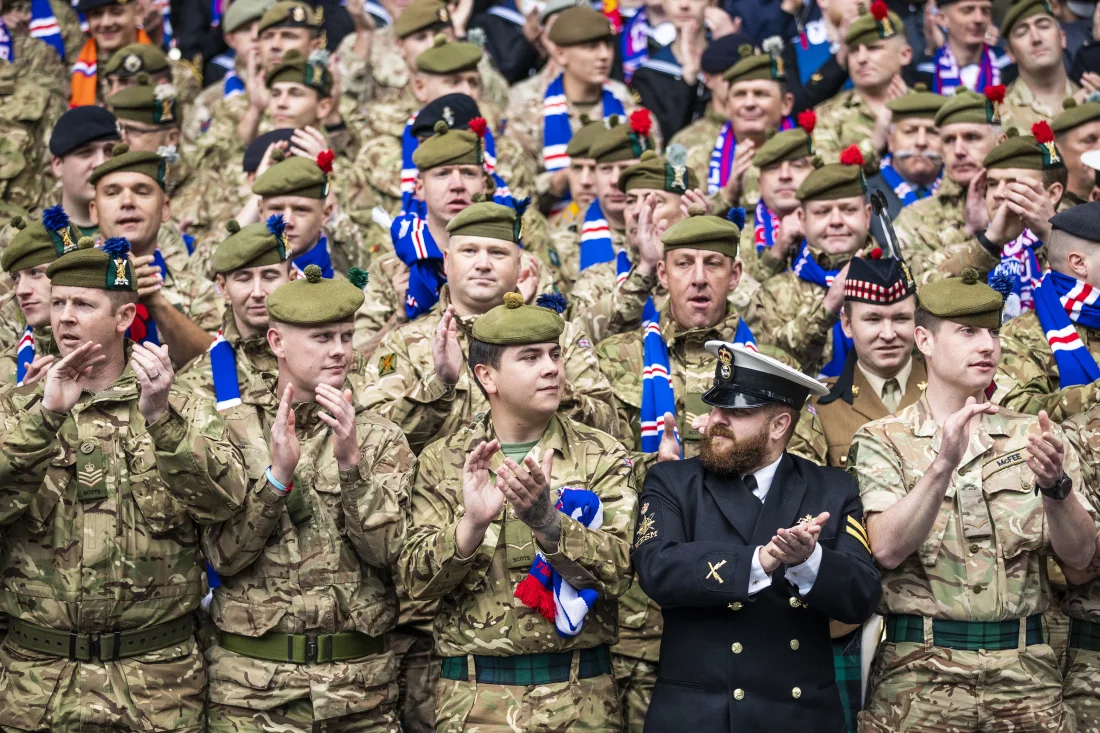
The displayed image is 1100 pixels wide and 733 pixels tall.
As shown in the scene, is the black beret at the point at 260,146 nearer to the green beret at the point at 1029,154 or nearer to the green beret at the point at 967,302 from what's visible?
the green beret at the point at 1029,154

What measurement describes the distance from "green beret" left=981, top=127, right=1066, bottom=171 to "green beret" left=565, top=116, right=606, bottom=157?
263 centimetres

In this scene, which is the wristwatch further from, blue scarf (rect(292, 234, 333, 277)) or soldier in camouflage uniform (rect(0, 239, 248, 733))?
blue scarf (rect(292, 234, 333, 277))

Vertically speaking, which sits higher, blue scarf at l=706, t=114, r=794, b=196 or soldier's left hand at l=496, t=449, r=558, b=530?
soldier's left hand at l=496, t=449, r=558, b=530

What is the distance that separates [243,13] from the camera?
1233cm

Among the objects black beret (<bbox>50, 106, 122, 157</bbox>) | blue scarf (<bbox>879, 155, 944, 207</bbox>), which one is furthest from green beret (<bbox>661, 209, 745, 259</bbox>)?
black beret (<bbox>50, 106, 122, 157</bbox>)

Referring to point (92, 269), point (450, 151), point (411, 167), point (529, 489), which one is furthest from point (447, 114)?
point (529, 489)

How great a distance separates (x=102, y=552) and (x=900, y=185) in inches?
246

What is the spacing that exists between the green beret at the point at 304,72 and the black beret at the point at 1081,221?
18.0 ft

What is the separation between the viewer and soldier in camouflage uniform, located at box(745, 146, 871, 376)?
873 cm

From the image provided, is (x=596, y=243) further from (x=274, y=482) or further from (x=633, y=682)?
(x=274, y=482)

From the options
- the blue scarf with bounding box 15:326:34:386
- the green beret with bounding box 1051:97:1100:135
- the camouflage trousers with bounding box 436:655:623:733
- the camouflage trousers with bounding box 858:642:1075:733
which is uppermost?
A: the green beret with bounding box 1051:97:1100:135

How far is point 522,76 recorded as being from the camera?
13438mm

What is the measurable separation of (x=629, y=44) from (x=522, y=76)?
3.29ft

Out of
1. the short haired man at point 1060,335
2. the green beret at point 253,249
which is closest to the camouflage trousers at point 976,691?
the short haired man at point 1060,335
